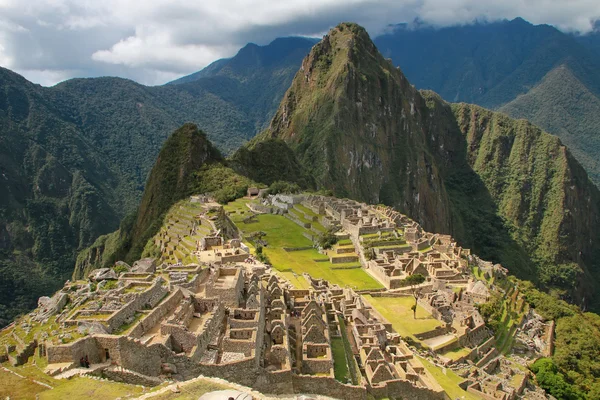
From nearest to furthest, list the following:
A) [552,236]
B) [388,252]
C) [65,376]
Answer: [65,376], [388,252], [552,236]

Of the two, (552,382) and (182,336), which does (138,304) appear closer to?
(182,336)

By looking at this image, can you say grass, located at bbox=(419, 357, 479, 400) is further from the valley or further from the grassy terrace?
the grassy terrace

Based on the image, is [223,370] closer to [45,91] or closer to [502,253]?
[502,253]

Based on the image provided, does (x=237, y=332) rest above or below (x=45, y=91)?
below

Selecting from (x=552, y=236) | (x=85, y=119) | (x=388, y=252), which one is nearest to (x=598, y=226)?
→ (x=552, y=236)

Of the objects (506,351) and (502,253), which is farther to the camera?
(502,253)

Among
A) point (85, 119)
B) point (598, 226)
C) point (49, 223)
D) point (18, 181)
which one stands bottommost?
point (598, 226)
